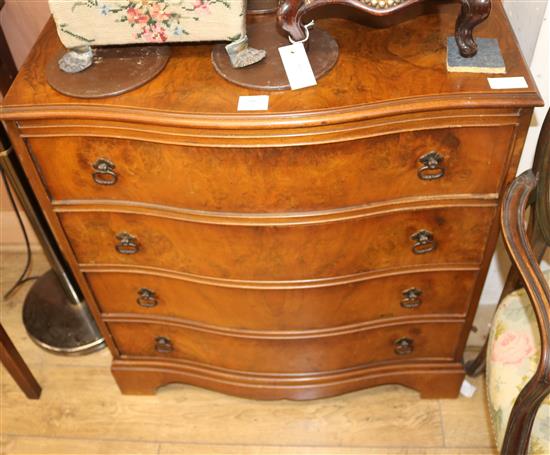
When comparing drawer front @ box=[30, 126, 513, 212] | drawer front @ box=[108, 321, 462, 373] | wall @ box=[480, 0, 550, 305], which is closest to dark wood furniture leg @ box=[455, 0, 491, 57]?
drawer front @ box=[30, 126, 513, 212]

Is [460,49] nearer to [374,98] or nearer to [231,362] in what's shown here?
[374,98]

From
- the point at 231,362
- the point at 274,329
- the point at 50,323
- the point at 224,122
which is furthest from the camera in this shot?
the point at 50,323

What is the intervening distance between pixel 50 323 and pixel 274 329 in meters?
0.91

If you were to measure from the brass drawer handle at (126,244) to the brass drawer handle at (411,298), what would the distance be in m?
0.70

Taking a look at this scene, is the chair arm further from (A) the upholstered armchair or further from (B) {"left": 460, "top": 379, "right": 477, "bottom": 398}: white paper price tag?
(B) {"left": 460, "top": 379, "right": 477, "bottom": 398}: white paper price tag

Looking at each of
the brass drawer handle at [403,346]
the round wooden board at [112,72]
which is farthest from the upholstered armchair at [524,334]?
the round wooden board at [112,72]

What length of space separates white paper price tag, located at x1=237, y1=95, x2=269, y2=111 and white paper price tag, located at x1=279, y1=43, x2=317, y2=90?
0.07 m

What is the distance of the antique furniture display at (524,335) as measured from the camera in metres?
1.20

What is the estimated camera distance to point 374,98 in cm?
126

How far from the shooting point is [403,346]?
1.81m

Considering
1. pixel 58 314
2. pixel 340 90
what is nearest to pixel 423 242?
pixel 340 90

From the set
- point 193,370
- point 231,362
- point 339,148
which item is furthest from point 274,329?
point 339,148

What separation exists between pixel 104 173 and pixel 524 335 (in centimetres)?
100

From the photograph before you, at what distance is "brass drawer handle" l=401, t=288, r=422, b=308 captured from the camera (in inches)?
65.1
